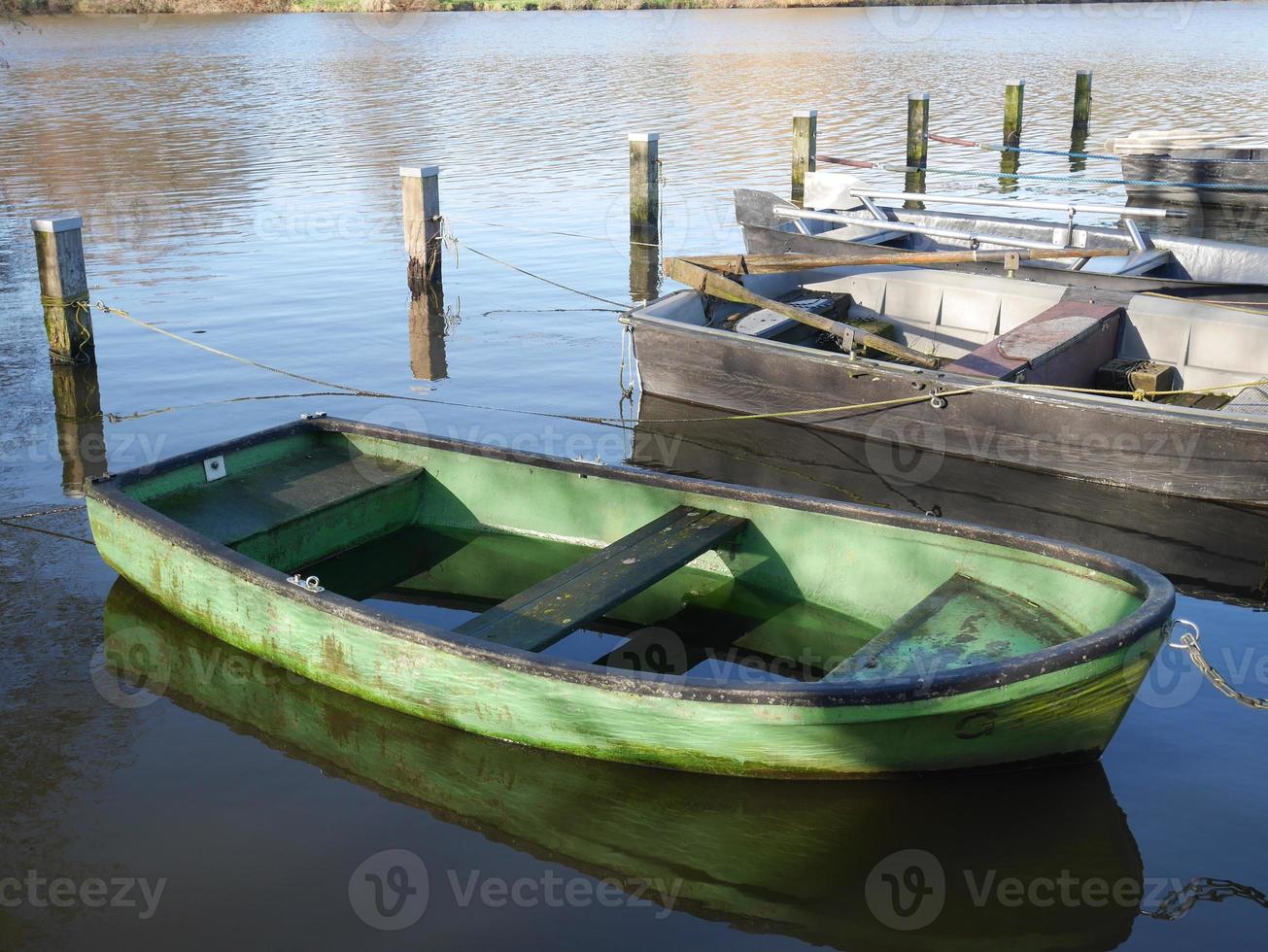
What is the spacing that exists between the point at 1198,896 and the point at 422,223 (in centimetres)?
1090

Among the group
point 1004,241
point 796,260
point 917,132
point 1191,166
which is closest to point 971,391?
point 796,260

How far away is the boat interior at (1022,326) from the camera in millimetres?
9016

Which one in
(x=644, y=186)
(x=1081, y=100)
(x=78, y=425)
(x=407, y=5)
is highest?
(x=407, y=5)

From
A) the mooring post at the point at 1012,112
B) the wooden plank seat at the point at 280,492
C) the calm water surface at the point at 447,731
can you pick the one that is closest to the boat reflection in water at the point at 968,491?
the calm water surface at the point at 447,731

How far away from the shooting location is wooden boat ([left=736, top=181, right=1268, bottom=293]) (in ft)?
34.6

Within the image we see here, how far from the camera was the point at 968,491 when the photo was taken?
8797 millimetres

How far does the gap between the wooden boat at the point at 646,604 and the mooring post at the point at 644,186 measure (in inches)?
360

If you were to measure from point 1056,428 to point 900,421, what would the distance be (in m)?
1.13

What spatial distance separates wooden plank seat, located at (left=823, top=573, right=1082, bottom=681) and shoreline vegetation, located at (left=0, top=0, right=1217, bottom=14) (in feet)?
202

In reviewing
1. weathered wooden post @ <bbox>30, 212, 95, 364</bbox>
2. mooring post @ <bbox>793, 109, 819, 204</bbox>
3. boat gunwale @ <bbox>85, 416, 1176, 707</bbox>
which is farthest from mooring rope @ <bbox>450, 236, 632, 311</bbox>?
boat gunwale @ <bbox>85, 416, 1176, 707</bbox>

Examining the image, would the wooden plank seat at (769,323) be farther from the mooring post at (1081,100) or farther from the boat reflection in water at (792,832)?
the mooring post at (1081,100)

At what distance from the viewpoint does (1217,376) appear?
9227mm

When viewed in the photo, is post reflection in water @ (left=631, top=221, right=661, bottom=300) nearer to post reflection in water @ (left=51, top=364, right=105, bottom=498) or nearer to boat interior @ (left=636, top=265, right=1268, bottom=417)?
boat interior @ (left=636, top=265, right=1268, bottom=417)

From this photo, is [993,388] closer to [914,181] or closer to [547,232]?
[547,232]
